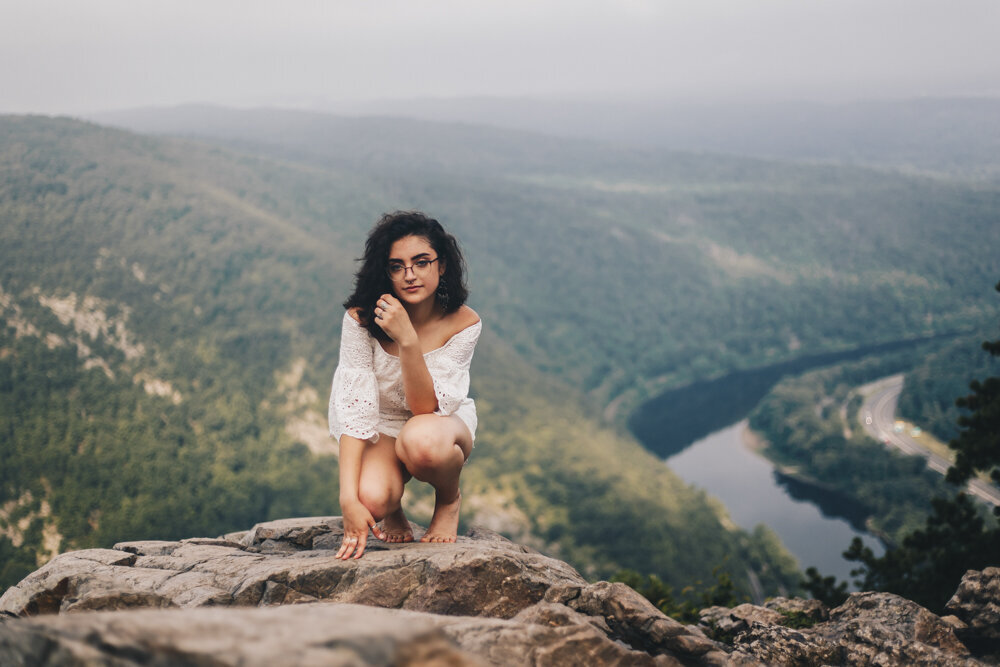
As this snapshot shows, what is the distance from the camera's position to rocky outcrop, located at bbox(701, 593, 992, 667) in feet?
14.4

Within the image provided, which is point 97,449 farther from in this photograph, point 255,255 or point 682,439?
point 682,439

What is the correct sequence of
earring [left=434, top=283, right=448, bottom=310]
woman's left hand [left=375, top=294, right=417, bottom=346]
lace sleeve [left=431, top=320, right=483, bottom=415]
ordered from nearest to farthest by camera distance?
woman's left hand [left=375, top=294, right=417, bottom=346], lace sleeve [left=431, top=320, right=483, bottom=415], earring [left=434, top=283, right=448, bottom=310]

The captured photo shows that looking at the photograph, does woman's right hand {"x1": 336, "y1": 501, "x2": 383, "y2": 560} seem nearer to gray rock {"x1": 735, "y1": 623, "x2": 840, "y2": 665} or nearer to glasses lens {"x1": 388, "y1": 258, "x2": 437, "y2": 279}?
glasses lens {"x1": 388, "y1": 258, "x2": 437, "y2": 279}

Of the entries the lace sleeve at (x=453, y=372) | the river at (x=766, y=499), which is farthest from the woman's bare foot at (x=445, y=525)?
the river at (x=766, y=499)

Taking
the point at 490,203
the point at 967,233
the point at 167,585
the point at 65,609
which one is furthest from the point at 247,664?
the point at 967,233

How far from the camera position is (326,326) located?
74.4 metres

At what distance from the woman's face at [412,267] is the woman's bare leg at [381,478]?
1032 mm

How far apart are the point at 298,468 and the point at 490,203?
92.8 meters

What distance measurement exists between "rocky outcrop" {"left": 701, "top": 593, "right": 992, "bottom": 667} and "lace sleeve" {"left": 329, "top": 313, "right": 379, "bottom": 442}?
8.64 ft

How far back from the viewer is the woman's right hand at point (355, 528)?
14.6 feet

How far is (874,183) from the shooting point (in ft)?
587

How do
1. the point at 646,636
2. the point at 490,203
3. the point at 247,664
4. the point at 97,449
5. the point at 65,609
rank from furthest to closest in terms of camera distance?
1. the point at 490,203
2. the point at 97,449
3. the point at 646,636
4. the point at 65,609
5. the point at 247,664

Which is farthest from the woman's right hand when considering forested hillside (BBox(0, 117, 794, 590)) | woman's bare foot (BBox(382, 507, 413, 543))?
forested hillside (BBox(0, 117, 794, 590))

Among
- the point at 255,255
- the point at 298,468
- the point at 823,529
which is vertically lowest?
the point at 823,529
